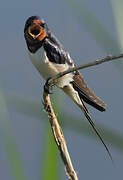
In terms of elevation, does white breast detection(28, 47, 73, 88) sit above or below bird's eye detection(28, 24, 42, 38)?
below

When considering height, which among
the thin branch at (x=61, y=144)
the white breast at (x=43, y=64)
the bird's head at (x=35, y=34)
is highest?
the bird's head at (x=35, y=34)

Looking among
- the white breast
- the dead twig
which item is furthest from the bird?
the dead twig

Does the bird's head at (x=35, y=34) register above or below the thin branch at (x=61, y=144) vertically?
above

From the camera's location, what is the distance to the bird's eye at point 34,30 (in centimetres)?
83

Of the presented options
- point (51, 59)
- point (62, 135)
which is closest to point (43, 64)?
point (51, 59)

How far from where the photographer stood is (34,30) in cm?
85

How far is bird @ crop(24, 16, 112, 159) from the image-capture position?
2.71ft

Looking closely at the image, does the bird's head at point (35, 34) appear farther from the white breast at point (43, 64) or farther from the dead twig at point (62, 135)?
the dead twig at point (62, 135)

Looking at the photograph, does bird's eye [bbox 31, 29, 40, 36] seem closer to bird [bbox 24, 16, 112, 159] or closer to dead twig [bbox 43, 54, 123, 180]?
bird [bbox 24, 16, 112, 159]

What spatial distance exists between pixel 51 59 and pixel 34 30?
0.08m

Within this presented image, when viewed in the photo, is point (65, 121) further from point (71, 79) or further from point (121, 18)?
point (71, 79)

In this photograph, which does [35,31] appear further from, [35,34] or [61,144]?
[61,144]

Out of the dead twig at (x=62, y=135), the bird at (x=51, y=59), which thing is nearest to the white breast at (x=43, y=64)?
the bird at (x=51, y=59)

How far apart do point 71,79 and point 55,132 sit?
1.41 ft
